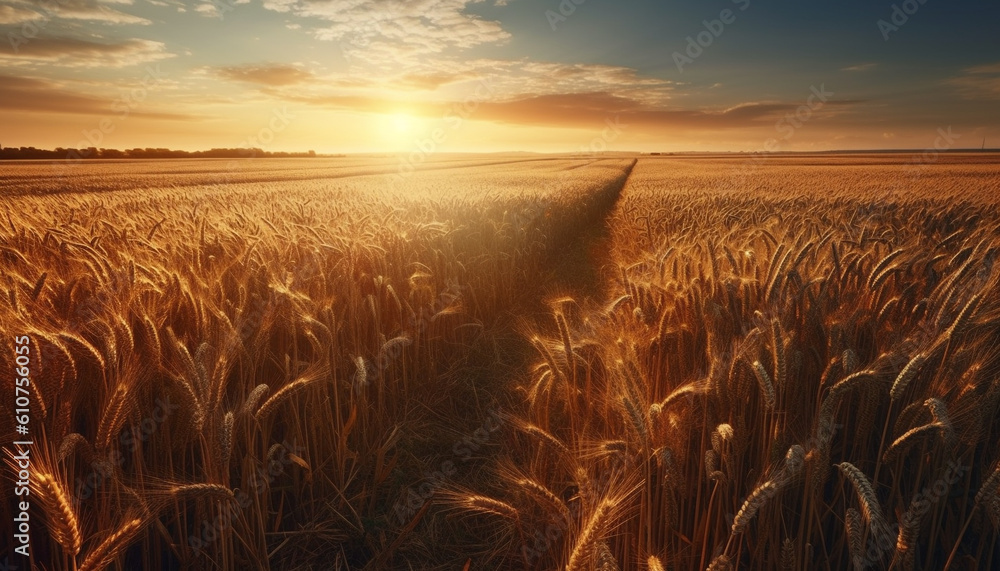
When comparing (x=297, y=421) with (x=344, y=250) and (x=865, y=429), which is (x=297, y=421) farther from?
(x=865, y=429)

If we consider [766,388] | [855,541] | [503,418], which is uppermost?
[766,388]

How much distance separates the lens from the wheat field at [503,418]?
4.90 feet

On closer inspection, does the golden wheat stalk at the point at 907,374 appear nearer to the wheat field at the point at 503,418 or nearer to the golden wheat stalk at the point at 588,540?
the wheat field at the point at 503,418

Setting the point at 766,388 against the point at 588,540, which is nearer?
the point at 588,540

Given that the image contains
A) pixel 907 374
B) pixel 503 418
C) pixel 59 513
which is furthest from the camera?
pixel 503 418

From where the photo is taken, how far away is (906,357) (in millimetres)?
Result: 1850

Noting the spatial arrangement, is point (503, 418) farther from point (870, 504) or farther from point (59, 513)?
point (59, 513)

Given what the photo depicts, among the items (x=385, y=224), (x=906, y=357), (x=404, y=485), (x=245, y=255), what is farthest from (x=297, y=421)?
(x=385, y=224)

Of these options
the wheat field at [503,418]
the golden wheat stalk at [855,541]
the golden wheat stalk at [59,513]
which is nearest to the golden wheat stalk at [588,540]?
the wheat field at [503,418]

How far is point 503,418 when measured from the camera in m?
2.68

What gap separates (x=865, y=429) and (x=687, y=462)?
670 millimetres

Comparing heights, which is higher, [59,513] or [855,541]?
[59,513]

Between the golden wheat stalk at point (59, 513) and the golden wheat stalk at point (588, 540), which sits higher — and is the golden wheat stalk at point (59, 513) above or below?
above

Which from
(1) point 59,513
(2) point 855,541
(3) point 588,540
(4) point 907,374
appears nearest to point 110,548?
(1) point 59,513
